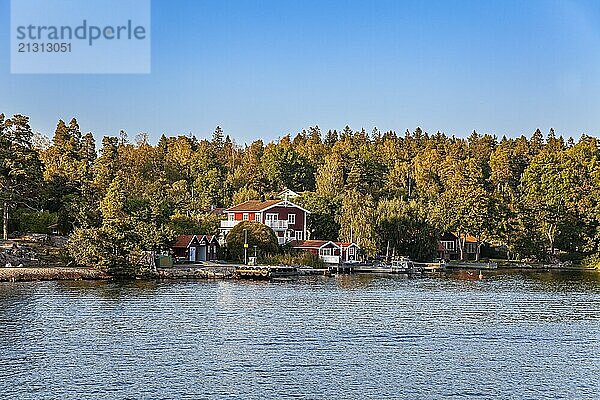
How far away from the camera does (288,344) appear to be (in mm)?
30578

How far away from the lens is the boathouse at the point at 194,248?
6638 centimetres

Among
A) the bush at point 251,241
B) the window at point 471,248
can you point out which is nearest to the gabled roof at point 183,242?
the bush at point 251,241

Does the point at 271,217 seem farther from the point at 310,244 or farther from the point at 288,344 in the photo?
the point at 288,344

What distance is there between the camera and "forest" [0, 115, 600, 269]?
60719 millimetres

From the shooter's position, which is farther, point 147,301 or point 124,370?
point 147,301

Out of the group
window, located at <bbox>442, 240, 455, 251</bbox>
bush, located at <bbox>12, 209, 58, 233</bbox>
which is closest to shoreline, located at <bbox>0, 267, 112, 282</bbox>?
bush, located at <bbox>12, 209, 58, 233</bbox>

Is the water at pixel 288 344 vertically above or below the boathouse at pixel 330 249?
below

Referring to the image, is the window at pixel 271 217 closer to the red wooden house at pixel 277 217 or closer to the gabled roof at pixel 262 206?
the red wooden house at pixel 277 217

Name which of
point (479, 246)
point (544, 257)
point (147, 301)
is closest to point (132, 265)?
point (147, 301)

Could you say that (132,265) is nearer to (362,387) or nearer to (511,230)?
(362,387)

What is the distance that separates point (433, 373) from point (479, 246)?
65650 mm

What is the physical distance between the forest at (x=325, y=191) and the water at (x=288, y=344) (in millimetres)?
13009

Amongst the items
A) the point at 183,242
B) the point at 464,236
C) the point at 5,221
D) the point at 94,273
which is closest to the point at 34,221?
the point at 5,221

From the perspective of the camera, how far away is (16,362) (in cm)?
2677
